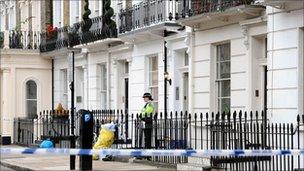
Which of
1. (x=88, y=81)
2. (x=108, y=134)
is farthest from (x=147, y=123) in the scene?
(x=88, y=81)

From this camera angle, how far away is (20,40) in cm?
3294

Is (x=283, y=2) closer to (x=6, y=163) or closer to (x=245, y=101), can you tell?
(x=245, y=101)

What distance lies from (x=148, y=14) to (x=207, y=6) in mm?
4424

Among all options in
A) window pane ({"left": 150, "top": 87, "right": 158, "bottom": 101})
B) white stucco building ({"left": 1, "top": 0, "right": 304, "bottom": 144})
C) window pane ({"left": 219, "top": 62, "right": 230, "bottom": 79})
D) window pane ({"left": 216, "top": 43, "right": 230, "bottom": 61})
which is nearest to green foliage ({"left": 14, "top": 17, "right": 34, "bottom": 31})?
white stucco building ({"left": 1, "top": 0, "right": 304, "bottom": 144})

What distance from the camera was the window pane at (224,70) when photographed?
734 inches

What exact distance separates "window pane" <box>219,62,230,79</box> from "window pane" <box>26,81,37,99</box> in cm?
1578

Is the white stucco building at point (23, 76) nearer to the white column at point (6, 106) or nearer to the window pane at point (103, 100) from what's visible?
the white column at point (6, 106)

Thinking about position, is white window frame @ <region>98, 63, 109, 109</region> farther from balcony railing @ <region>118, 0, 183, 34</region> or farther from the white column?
the white column

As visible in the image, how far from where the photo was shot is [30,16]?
3497 centimetres

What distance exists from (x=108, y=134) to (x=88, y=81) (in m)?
9.93

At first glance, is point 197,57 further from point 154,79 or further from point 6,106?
point 6,106

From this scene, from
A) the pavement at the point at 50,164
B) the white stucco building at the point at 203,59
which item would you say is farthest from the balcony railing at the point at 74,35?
the pavement at the point at 50,164

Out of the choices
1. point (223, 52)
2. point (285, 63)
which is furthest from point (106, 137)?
point (285, 63)

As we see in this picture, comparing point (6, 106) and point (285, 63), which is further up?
point (285, 63)
